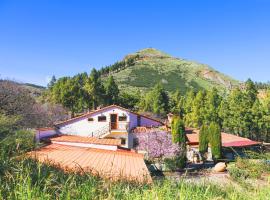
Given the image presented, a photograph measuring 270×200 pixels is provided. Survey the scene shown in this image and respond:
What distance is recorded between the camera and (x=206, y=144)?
31.2 meters

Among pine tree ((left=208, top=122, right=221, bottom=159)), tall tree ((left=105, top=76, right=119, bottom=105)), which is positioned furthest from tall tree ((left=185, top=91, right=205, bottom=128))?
pine tree ((left=208, top=122, right=221, bottom=159))

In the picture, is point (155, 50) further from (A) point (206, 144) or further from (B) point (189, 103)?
(A) point (206, 144)

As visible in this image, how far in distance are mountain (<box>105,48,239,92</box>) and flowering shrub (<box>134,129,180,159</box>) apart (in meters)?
64.5

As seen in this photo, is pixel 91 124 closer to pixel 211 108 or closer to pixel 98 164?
pixel 211 108

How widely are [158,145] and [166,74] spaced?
105234 millimetres

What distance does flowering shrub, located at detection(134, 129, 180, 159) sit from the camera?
2636 centimetres

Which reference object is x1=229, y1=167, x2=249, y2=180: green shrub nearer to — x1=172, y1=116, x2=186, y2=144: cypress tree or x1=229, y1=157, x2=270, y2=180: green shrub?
x1=229, y1=157, x2=270, y2=180: green shrub

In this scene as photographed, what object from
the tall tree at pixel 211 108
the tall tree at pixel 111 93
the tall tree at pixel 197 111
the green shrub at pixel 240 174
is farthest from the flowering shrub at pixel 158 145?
the tall tree at pixel 111 93

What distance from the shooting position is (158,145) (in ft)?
88.3

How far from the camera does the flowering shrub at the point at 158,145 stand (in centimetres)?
2636

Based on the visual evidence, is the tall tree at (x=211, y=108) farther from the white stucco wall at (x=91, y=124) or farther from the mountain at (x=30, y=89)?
the mountain at (x=30, y=89)

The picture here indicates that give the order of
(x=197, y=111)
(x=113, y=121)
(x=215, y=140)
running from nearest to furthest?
1. (x=215, y=140)
2. (x=113, y=121)
3. (x=197, y=111)

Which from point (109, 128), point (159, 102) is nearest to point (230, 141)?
point (109, 128)

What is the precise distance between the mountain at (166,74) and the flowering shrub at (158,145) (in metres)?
64.5
